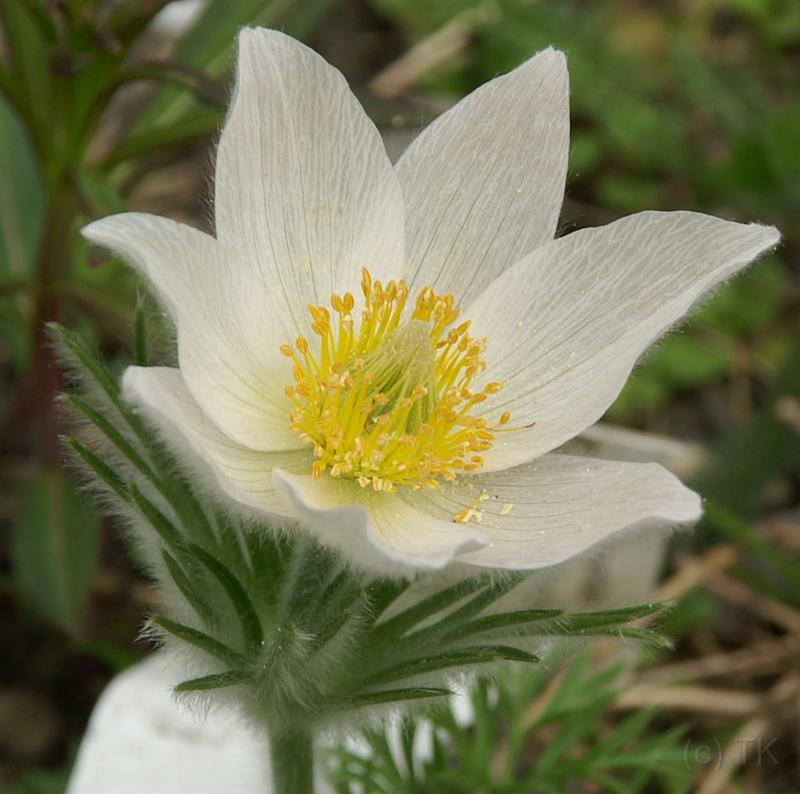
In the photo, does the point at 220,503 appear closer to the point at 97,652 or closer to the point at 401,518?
the point at 401,518

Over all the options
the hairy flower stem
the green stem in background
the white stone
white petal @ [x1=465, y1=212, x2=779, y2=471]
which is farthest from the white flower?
the green stem in background

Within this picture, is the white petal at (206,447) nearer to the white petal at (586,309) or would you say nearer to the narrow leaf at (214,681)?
the narrow leaf at (214,681)

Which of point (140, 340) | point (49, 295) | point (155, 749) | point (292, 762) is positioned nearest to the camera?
point (140, 340)

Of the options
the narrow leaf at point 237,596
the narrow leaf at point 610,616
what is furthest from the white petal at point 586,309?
the narrow leaf at point 237,596

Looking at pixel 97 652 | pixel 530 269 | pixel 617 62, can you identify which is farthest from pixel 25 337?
pixel 617 62

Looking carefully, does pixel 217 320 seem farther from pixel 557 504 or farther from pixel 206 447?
pixel 557 504

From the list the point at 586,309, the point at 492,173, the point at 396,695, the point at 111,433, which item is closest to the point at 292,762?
the point at 396,695
